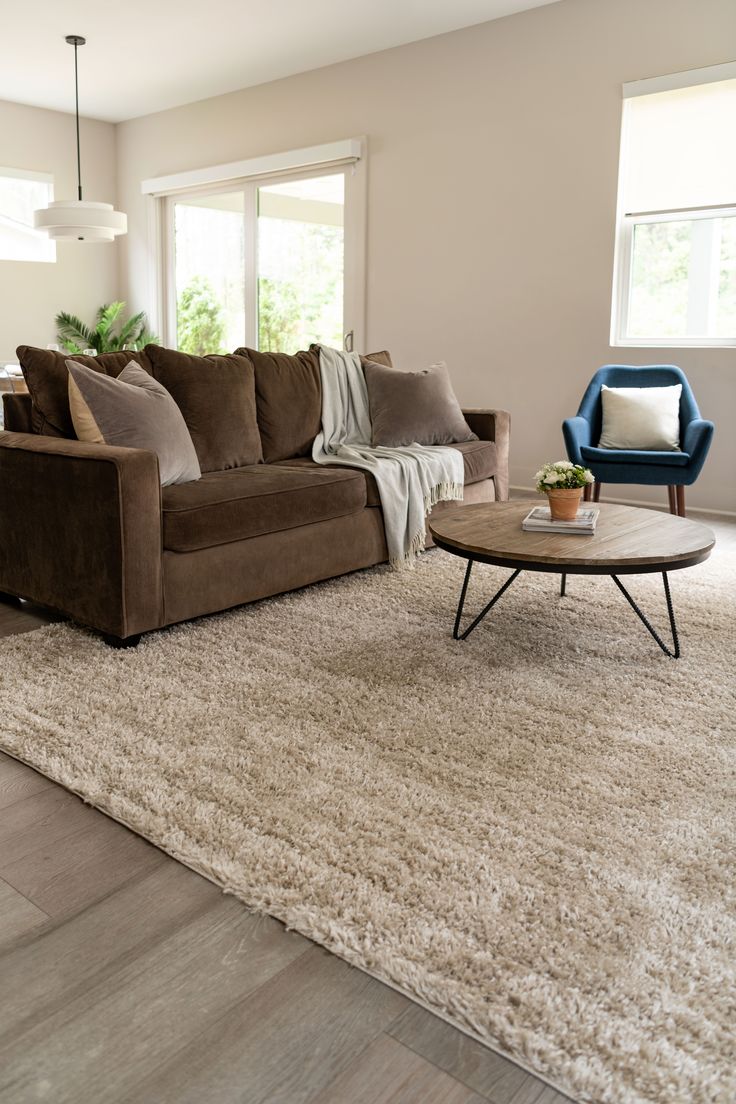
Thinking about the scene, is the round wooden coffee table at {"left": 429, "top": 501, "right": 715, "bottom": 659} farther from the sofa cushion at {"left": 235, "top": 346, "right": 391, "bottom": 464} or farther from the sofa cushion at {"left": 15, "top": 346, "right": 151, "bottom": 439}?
the sofa cushion at {"left": 15, "top": 346, "right": 151, "bottom": 439}

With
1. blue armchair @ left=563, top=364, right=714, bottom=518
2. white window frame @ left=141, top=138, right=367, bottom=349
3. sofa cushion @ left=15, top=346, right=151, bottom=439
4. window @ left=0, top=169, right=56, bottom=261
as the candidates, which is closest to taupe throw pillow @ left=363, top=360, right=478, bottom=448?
blue armchair @ left=563, top=364, right=714, bottom=518

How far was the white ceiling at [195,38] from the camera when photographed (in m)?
5.50

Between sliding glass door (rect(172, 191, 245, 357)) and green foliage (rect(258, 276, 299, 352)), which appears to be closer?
green foliage (rect(258, 276, 299, 352))

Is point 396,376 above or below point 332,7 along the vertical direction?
below

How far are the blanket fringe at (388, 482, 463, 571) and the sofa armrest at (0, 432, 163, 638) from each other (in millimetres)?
1257

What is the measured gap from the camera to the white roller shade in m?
4.98

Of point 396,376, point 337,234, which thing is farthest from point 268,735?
point 337,234

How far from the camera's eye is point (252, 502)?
3209 mm

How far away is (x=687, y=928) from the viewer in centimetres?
152

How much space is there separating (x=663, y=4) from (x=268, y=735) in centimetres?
475

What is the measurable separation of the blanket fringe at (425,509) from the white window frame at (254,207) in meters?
2.87

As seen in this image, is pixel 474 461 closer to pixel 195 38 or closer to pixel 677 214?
pixel 677 214

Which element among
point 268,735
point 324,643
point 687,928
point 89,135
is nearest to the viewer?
point 687,928

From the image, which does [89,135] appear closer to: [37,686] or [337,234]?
[337,234]
